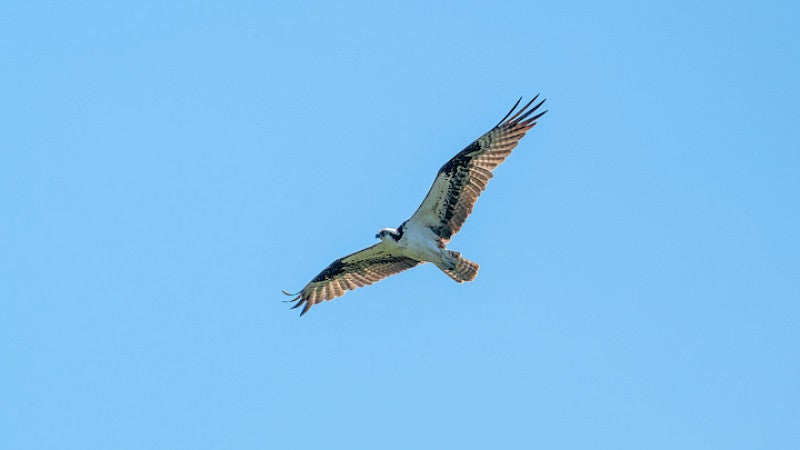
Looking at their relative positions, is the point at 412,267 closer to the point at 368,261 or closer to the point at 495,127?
the point at 368,261

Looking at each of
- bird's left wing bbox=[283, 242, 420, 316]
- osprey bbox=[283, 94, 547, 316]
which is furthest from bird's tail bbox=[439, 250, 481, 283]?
bird's left wing bbox=[283, 242, 420, 316]

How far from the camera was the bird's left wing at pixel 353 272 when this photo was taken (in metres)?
20.0

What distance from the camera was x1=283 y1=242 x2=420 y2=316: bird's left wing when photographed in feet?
65.7

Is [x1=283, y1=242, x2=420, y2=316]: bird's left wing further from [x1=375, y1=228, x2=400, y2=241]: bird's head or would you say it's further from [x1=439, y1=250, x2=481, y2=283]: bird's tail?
[x1=439, y1=250, x2=481, y2=283]: bird's tail

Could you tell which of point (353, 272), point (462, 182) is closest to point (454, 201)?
point (462, 182)

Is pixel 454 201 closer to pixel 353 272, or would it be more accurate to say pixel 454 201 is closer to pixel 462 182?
pixel 462 182

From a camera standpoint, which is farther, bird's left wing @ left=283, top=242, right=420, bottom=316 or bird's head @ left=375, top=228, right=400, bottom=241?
bird's left wing @ left=283, top=242, right=420, bottom=316

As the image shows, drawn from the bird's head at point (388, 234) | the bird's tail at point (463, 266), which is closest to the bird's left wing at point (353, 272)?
the bird's head at point (388, 234)

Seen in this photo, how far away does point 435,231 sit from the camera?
1894cm

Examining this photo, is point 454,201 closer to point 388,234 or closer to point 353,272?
point 388,234

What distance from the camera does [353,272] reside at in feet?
67.9

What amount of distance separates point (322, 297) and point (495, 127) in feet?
13.9

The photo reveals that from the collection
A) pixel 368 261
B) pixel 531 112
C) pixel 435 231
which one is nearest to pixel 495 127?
pixel 531 112

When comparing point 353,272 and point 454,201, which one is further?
point 353,272
